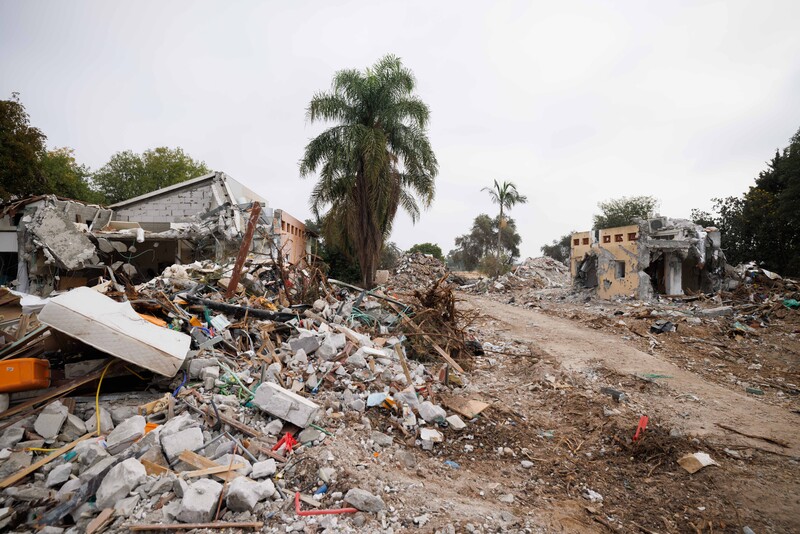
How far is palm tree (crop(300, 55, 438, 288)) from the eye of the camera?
51.2 feet

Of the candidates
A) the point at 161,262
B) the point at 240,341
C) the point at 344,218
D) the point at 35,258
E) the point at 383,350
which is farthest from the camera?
the point at 344,218

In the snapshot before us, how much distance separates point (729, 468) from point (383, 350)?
4.05 meters

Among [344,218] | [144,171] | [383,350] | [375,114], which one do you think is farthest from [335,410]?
[144,171]

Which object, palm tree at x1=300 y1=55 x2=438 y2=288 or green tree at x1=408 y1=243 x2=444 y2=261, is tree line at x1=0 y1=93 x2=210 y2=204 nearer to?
palm tree at x1=300 y1=55 x2=438 y2=288

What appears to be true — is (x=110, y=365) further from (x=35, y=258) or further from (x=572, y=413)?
(x=35, y=258)

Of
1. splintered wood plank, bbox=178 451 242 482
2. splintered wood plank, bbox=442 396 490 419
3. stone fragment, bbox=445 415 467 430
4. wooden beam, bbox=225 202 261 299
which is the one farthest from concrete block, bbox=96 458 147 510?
wooden beam, bbox=225 202 261 299

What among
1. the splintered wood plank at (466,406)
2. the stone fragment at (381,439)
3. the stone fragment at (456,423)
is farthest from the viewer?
the splintered wood plank at (466,406)

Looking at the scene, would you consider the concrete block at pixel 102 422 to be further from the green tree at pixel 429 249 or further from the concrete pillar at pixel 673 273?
the green tree at pixel 429 249

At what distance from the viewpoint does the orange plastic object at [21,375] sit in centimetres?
358

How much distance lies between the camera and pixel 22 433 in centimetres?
336

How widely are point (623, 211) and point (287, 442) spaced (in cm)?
3614

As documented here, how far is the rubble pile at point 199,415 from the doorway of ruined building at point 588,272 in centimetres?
1361

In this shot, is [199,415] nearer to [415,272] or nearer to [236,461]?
[236,461]

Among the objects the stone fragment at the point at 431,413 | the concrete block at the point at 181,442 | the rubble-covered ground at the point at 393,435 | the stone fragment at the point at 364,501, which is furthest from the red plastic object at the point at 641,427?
the concrete block at the point at 181,442
